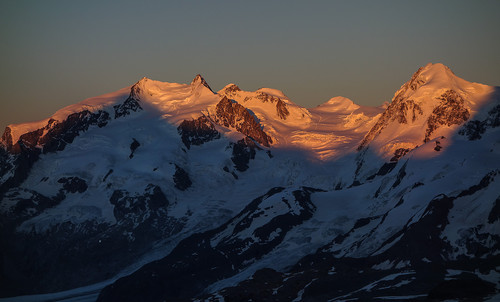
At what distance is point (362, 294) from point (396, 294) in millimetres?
8060

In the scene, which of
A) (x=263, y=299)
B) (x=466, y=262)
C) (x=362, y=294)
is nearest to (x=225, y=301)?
(x=263, y=299)

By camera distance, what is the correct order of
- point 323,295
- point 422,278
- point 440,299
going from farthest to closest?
point 323,295, point 422,278, point 440,299

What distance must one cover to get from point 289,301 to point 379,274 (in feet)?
54.6

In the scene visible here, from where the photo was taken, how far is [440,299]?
6599 inches

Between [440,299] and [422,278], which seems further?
[422,278]

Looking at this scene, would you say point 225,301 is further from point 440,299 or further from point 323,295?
point 440,299

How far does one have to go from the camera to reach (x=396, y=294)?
177 meters

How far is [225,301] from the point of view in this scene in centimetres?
19600

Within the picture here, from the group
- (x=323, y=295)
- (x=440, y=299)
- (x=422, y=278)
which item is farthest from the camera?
(x=323, y=295)

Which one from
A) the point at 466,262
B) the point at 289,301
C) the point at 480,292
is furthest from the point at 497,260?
the point at 289,301

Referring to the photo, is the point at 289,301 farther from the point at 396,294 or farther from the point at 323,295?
the point at 396,294

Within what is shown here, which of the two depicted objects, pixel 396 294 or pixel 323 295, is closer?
pixel 396 294

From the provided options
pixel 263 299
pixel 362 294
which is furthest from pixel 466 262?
pixel 263 299

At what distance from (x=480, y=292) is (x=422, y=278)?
551 inches
